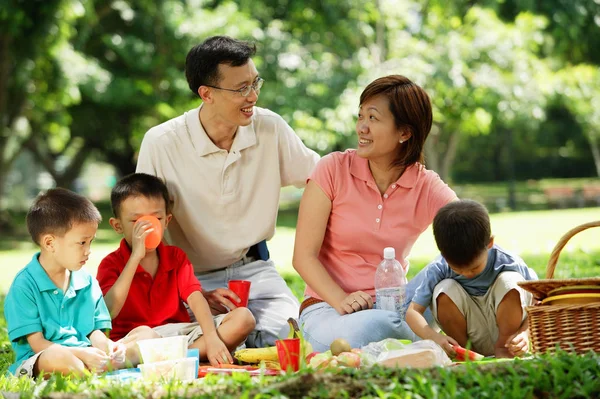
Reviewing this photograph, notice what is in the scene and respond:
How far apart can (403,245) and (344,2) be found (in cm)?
1588

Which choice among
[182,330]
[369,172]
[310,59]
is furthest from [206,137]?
[310,59]

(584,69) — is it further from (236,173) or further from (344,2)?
(236,173)

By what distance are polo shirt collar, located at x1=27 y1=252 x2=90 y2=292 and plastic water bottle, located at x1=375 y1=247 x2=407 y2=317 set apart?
5.46ft

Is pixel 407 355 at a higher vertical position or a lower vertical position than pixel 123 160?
lower

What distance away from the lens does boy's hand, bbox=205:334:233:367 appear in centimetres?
490

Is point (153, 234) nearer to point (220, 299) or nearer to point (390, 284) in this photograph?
point (220, 299)

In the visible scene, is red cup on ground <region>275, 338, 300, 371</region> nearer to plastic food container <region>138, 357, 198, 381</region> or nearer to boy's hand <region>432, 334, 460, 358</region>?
plastic food container <region>138, 357, 198, 381</region>

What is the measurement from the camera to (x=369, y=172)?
517 cm

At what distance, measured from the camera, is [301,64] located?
65.6 ft

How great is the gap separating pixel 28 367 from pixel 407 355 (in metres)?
1.99

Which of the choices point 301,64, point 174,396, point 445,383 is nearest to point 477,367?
point 445,383

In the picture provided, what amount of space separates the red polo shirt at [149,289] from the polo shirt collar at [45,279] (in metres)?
0.41

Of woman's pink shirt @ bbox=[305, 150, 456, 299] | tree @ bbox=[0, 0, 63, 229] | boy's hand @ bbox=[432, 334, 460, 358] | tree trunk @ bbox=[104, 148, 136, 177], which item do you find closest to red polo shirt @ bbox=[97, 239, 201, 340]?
woman's pink shirt @ bbox=[305, 150, 456, 299]

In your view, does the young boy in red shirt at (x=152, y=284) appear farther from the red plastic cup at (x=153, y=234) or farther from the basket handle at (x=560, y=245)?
the basket handle at (x=560, y=245)
